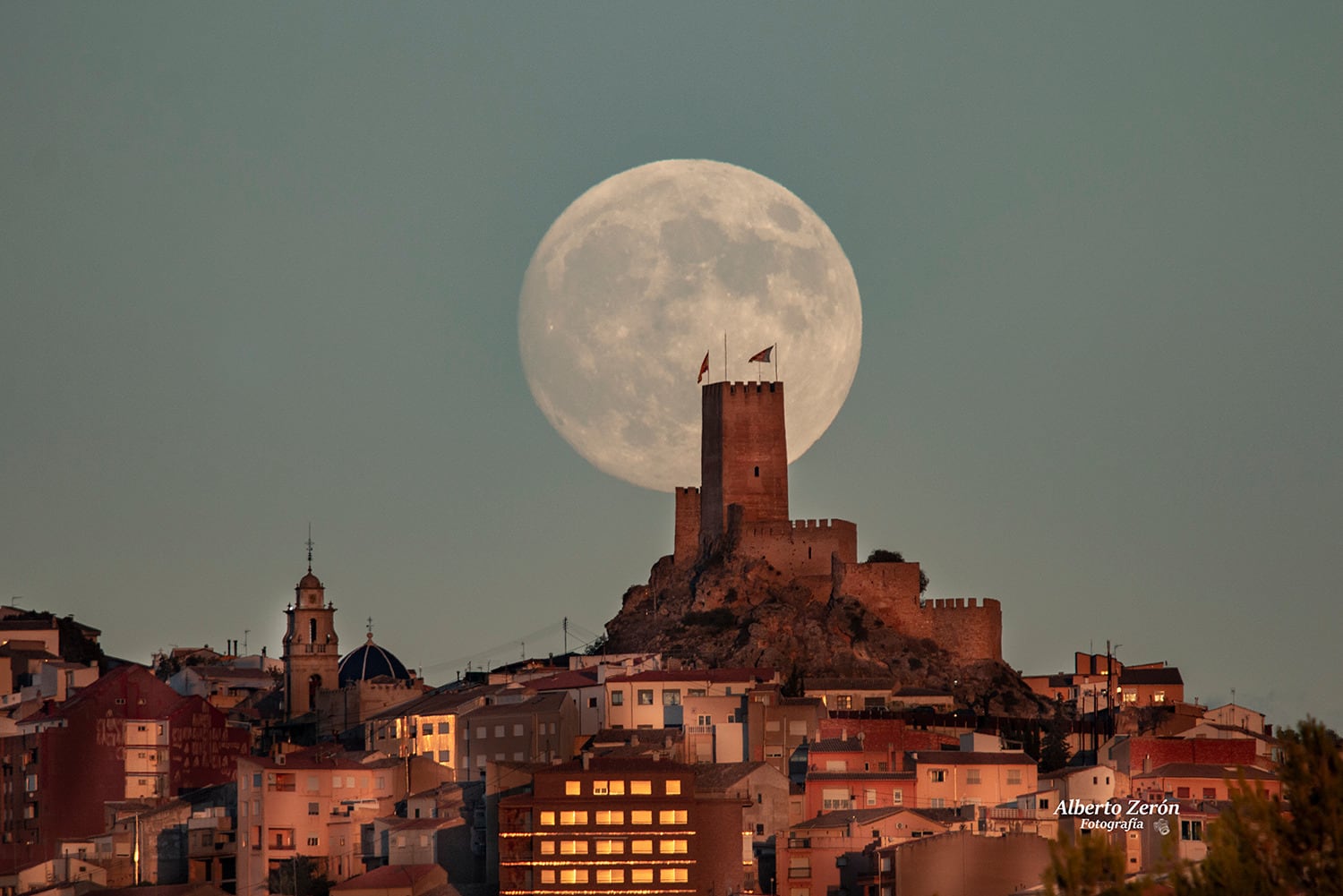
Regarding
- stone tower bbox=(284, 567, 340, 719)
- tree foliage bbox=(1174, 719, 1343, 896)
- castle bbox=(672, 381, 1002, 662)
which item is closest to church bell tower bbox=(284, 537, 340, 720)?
stone tower bbox=(284, 567, 340, 719)

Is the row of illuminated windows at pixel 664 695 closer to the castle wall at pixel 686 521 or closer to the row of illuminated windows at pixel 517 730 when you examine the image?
the row of illuminated windows at pixel 517 730

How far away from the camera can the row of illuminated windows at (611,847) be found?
281 ft

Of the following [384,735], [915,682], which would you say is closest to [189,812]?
[384,735]

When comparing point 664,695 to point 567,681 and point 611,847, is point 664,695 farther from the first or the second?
point 611,847

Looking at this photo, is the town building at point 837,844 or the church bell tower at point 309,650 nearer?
the town building at point 837,844

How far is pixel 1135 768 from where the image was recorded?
93.2 meters

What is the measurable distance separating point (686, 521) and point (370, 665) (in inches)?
719

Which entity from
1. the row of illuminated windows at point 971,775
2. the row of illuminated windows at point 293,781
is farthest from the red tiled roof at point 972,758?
the row of illuminated windows at point 293,781

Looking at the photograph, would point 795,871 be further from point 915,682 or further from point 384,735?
→ point 915,682

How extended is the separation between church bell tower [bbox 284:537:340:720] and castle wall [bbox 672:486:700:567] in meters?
20.7

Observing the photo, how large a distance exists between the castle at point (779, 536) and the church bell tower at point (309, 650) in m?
20.4

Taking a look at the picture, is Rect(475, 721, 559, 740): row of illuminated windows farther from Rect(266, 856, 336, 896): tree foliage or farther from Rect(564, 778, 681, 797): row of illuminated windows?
Rect(564, 778, 681, 797): row of illuminated windows

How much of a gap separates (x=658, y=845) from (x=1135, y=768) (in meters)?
16.9

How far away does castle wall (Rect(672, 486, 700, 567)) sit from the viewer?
135 meters
